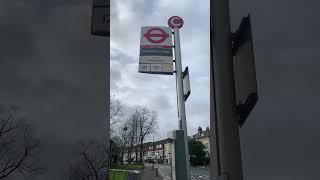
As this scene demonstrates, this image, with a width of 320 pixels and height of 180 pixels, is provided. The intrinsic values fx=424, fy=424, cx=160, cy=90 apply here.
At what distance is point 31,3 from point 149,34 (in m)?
13.1

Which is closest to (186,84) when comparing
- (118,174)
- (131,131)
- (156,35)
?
(156,35)

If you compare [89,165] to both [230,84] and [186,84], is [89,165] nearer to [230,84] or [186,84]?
[186,84]

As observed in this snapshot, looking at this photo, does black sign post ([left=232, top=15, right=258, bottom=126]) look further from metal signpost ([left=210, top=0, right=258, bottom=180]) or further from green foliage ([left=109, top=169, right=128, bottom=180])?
green foliage ([left=109, top=169, right=128, bottom=180])

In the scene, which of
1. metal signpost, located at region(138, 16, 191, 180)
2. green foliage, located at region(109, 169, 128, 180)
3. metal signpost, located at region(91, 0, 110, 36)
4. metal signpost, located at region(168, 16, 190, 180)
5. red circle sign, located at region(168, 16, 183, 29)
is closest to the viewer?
metal signpost, located at region(91, 0, 110, 36)

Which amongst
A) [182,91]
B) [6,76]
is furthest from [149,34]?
[6,76]

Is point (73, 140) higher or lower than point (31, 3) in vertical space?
lower

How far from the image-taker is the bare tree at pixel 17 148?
1762cm

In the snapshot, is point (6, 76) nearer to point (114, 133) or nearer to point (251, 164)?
point (114, 133)

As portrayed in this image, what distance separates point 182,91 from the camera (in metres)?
6.44

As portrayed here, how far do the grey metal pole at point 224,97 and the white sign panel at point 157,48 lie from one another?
22.6ft

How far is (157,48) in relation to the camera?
873 cm

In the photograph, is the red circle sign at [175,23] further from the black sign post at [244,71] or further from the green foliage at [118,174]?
the black sign post at [244,71]

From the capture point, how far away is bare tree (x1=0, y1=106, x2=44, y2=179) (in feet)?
57.8

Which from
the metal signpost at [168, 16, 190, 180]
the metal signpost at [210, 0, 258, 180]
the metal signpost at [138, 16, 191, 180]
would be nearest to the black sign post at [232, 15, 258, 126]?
the metal signpost at [210, 0, 258, 180]
